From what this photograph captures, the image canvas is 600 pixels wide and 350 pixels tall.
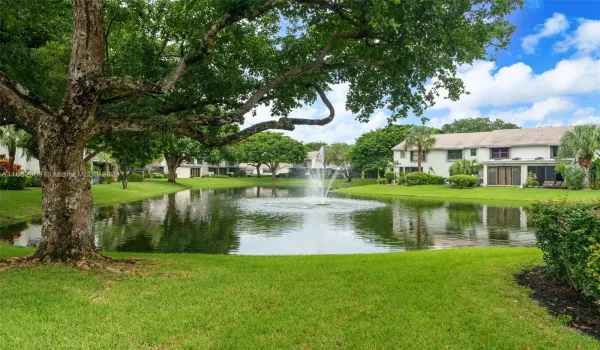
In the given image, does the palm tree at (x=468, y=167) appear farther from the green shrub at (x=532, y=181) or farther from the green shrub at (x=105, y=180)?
the green shrub at (x=105, y=180)

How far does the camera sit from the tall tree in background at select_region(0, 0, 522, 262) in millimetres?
8992

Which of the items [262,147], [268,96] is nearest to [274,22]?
[268,96]

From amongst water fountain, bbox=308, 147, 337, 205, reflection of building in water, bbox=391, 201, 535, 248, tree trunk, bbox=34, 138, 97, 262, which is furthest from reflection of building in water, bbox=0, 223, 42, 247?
water fountain, bbox=308, 147, 337, 205

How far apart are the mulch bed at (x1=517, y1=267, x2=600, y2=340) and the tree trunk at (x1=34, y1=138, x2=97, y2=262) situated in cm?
880

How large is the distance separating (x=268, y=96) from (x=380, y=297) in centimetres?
750

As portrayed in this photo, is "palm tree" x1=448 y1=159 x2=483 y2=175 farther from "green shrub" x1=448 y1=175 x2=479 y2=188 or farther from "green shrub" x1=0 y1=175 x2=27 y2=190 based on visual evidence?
"green shrub" x1=0 y1=175 x2=27 y2=190

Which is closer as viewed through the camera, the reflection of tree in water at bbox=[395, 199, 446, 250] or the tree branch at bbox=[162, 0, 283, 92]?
the tree branch at bbox=[162, 0, 283, 92]

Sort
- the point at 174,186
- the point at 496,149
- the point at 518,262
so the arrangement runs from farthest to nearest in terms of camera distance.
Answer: the point at 174,186
the point at 496,149
the point at 518,262

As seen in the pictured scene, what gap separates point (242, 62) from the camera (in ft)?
44.8

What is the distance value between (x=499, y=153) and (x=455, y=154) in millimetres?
6621

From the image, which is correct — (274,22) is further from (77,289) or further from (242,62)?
(77,289)

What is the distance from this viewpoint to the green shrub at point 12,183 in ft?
101

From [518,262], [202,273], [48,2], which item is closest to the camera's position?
[202,273]

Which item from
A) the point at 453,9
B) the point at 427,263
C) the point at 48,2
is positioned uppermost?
the point at 48,2
